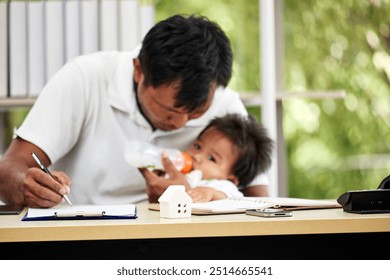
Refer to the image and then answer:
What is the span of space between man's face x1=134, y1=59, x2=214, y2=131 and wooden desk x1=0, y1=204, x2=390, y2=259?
0.67 m

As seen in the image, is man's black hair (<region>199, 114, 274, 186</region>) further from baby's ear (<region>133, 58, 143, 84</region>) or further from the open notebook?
the open notebook

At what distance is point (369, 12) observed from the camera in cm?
516

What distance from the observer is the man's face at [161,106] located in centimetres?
225

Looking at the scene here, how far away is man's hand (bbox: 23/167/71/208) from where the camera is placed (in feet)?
5.76

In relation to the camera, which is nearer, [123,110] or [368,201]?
[368,201]

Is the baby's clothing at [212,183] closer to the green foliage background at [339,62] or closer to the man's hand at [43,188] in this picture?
the man's hand at [43,188]

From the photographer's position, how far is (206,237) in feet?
5.07

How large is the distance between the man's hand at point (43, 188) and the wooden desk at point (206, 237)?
0.16 meters

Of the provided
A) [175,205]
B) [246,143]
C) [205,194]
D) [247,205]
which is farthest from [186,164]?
[175,205]

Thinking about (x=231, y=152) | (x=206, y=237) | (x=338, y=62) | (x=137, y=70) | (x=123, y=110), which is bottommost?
(x=206, y=237)

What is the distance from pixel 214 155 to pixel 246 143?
0.41ft

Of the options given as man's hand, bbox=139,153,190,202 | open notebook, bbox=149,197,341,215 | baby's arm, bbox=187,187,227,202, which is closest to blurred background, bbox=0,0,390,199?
man's hand, bbox=139,153,190,202

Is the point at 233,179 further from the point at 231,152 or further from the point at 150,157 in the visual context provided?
the point at 150,157
